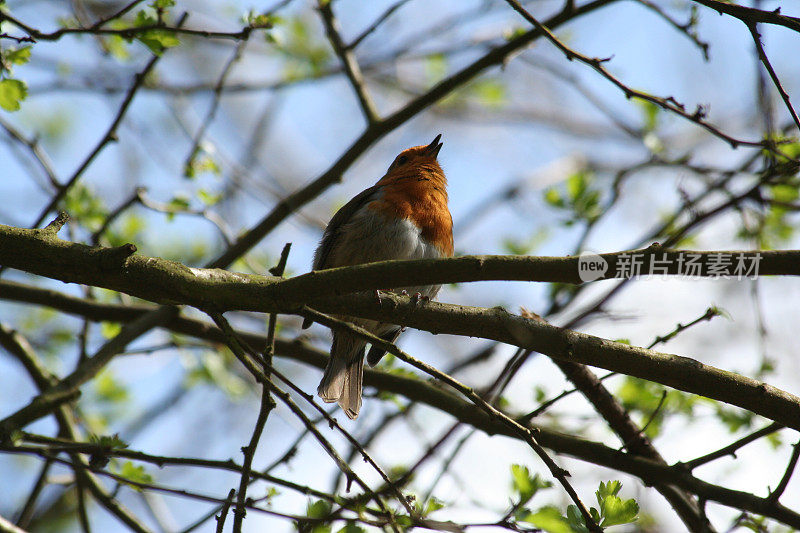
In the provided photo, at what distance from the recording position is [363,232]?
4.79m

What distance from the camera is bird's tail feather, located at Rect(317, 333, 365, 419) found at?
14.5 feet

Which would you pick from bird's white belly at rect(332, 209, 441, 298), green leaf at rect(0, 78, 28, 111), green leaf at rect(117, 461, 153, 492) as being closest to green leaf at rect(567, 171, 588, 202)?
bird's white belly at rect(332, 209, 441, 298)

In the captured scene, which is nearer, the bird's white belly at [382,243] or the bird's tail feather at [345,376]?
the bird's tail feather at [345,376]

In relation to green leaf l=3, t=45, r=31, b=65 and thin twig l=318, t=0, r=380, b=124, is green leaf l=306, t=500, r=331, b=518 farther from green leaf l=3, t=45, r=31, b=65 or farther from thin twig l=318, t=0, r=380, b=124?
thin twig l=318, t=0, r=380, b=124

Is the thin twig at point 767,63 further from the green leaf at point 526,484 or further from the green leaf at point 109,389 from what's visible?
the green leaf at point 109,389

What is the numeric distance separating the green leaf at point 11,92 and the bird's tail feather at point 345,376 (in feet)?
7.15

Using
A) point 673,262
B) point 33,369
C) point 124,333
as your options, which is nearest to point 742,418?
point 673,262

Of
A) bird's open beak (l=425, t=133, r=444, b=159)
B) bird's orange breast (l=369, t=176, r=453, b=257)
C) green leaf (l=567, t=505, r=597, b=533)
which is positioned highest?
bird's open beak (l=425, t=133, r=444, b=159)

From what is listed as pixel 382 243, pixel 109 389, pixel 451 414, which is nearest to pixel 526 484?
pixel 451 414

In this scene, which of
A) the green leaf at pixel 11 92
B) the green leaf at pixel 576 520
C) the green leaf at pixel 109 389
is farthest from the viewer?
the green leaf at pixel 109 389

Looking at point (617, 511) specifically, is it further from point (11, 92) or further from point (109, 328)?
point (109, 328)

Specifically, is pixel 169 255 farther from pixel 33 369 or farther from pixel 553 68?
→ pixel 553 68

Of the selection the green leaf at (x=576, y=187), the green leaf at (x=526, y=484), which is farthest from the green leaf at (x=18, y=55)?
the green leaf at (x=576, y=187)

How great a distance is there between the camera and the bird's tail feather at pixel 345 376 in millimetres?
4434
